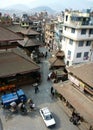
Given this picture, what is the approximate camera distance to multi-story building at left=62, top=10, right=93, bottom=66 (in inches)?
1724

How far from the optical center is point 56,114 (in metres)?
26.9

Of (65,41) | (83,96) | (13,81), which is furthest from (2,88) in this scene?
(65,41)

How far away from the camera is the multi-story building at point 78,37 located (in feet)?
144

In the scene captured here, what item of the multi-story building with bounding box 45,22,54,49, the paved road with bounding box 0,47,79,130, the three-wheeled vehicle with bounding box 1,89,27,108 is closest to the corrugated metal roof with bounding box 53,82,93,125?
the paved road with bounding box 0,47,79,130

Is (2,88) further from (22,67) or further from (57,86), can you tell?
(57,86)

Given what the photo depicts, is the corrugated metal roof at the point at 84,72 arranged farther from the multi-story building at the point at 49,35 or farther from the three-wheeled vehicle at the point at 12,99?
the multi-story building at the point at 49,35

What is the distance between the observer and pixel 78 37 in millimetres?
43781

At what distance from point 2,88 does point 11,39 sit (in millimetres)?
10578

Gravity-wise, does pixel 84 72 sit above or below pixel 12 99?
above

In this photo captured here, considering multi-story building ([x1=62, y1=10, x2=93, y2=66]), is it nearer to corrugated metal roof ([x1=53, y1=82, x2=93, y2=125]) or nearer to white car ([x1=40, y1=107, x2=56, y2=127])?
corrugated metal roof ([x1=53, y1=82, x2=93, y2=125])

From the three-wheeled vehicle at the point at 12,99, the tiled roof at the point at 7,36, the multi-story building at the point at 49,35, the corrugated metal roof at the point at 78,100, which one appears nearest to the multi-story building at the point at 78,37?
the corrugated metal roof at the point at 78,100

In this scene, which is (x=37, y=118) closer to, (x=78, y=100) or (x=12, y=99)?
(x=12, y=99)

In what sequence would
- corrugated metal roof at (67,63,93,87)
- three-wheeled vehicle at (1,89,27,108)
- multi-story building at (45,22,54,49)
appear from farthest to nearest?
multi-story building at (45,22,54,49) → three-wheeled vehicle at (1,89,27,108) → corrugated metal roof at (67,63,93,87)

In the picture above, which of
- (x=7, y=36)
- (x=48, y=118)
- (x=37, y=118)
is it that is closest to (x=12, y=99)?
(x=37, y=118)
